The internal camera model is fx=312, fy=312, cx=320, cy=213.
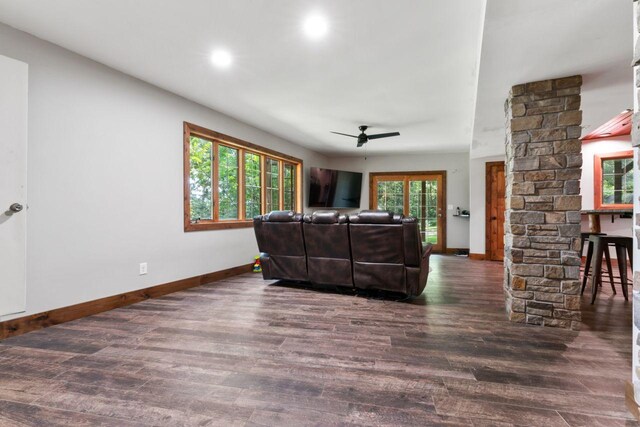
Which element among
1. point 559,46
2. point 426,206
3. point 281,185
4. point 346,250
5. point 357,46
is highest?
point 357,46

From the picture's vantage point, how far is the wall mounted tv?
7121 millimetres

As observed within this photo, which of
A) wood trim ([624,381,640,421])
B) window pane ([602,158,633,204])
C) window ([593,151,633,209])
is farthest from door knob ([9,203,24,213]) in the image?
window pane ([602,158,633,204])

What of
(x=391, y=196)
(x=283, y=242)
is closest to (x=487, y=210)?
(x=391, y=196)

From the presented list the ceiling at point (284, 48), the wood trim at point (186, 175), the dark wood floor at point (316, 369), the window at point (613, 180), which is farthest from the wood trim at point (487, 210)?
the wood trim at point (186, 175)

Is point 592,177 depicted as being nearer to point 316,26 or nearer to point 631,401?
point 631,401

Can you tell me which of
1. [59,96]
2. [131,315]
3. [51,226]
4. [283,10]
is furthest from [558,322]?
[59,96]

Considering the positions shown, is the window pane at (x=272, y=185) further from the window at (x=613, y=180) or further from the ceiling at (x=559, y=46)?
the window at (x=613, y=180)

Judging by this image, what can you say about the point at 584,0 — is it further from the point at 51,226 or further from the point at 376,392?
the point at 51,226

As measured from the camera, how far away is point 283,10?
2168 mm

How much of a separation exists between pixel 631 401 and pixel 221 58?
3.62 meters

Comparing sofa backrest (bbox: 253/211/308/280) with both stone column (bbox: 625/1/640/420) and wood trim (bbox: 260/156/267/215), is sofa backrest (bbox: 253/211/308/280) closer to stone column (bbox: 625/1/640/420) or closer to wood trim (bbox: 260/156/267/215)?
wood trim (bbox: 260/156/267/215)

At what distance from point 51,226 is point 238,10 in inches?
91.4

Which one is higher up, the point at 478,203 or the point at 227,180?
the point at 227,180

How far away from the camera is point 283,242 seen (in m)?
3.87
